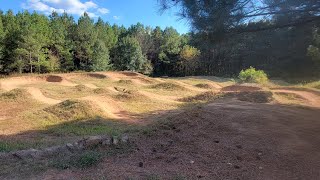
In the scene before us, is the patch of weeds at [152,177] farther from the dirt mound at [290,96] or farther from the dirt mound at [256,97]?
the dirt mound at [290,96]

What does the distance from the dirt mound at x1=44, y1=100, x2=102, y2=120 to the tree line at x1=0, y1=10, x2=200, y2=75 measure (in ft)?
72.6

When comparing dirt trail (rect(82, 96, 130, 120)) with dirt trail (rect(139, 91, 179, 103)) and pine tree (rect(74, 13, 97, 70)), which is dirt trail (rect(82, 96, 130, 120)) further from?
pine tree (rect(74, 13, 97, 70))

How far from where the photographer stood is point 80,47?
39.8 m

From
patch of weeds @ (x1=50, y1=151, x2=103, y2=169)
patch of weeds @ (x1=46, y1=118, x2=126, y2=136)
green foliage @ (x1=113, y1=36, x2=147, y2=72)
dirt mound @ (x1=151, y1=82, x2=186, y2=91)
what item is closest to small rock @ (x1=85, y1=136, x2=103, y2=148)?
patch of weeds @ (x1=50, y1=151, x2=103, y2=169)

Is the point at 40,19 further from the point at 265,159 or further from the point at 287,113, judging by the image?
the point at 265,159

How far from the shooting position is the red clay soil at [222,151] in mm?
4738

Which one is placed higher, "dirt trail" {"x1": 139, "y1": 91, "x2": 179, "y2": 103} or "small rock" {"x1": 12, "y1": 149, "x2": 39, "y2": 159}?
"small rock" {"x1": 12, "y1": 149, "x2": 39, "y2": 159}

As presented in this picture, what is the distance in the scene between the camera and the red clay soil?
4.74 metres

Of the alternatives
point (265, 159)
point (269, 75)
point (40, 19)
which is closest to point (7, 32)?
point (40, 19)

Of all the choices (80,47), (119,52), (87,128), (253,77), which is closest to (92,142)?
(87,128)

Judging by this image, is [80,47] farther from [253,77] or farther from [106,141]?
[106,141]

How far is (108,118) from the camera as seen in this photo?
1136 cm

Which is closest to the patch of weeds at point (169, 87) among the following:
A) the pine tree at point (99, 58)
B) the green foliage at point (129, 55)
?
the pine tree at point (99, 58)

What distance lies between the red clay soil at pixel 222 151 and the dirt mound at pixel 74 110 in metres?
4.72
